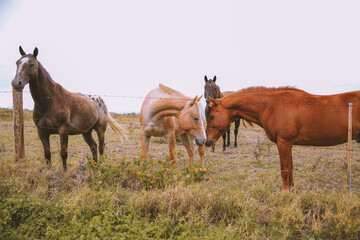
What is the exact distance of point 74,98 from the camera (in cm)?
456

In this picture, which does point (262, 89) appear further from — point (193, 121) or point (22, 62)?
point (22, 62)

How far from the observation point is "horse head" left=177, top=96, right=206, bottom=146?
413cm

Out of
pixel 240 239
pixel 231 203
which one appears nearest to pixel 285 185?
pixel 231 203

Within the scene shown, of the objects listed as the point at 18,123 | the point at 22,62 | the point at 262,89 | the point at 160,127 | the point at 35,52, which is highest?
the point at 35,52

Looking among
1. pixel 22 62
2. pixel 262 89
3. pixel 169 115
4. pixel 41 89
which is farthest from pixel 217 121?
pixel 22 62

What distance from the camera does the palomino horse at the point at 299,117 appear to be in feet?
10.8

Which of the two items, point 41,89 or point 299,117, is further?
point 41,89

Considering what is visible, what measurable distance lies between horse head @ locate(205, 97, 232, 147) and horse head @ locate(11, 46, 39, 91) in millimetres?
3156

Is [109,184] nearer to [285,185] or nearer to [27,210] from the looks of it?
[27,210]

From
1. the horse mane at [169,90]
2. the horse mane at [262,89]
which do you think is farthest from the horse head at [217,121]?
the horse mane at [169,90]

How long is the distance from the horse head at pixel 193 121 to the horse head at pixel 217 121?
28 centimetres

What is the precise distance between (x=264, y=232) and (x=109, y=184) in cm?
241

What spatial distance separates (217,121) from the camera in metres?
3.75

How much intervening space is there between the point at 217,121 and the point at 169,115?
122 cm
